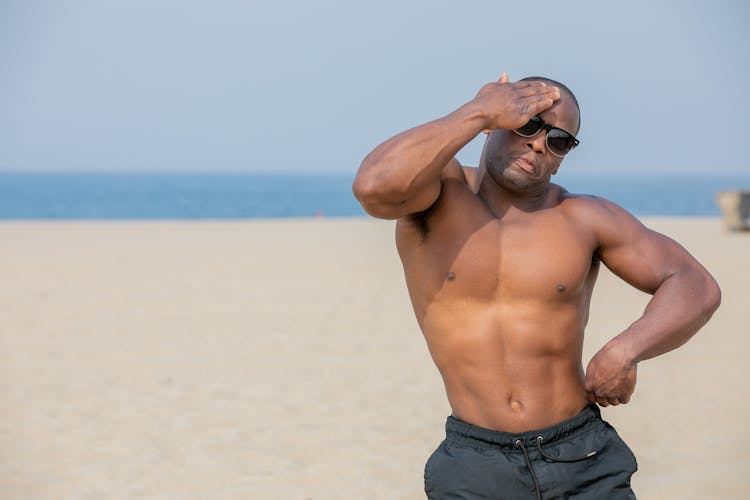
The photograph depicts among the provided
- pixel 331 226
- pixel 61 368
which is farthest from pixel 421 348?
pixel 331 226

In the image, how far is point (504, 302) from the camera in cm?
305

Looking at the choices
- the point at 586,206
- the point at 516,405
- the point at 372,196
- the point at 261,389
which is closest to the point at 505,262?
the point at 586,206

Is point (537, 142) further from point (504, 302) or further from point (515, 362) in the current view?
point (515, 362)

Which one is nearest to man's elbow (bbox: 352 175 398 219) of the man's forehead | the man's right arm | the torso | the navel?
the man's right arm

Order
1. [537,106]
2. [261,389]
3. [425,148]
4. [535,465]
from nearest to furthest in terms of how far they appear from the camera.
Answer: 1. [425,148]
2. [537,106]
3. [535,465]
4. [261,389]

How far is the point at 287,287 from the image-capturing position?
46.4ft

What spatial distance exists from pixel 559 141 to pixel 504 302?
531mm

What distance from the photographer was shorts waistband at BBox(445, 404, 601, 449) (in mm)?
2988

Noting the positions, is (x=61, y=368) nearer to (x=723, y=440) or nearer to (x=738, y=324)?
(x=723, y=440)

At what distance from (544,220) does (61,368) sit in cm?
673

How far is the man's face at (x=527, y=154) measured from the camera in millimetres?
2945

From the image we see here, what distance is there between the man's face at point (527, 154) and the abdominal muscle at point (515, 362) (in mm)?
401

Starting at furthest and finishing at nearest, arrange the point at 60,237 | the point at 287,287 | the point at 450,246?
the point at 60,237
the point at 287,287
the point at 450,246

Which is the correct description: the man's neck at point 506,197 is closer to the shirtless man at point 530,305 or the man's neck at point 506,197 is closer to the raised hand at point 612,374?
the shirtless man at point 530,305
